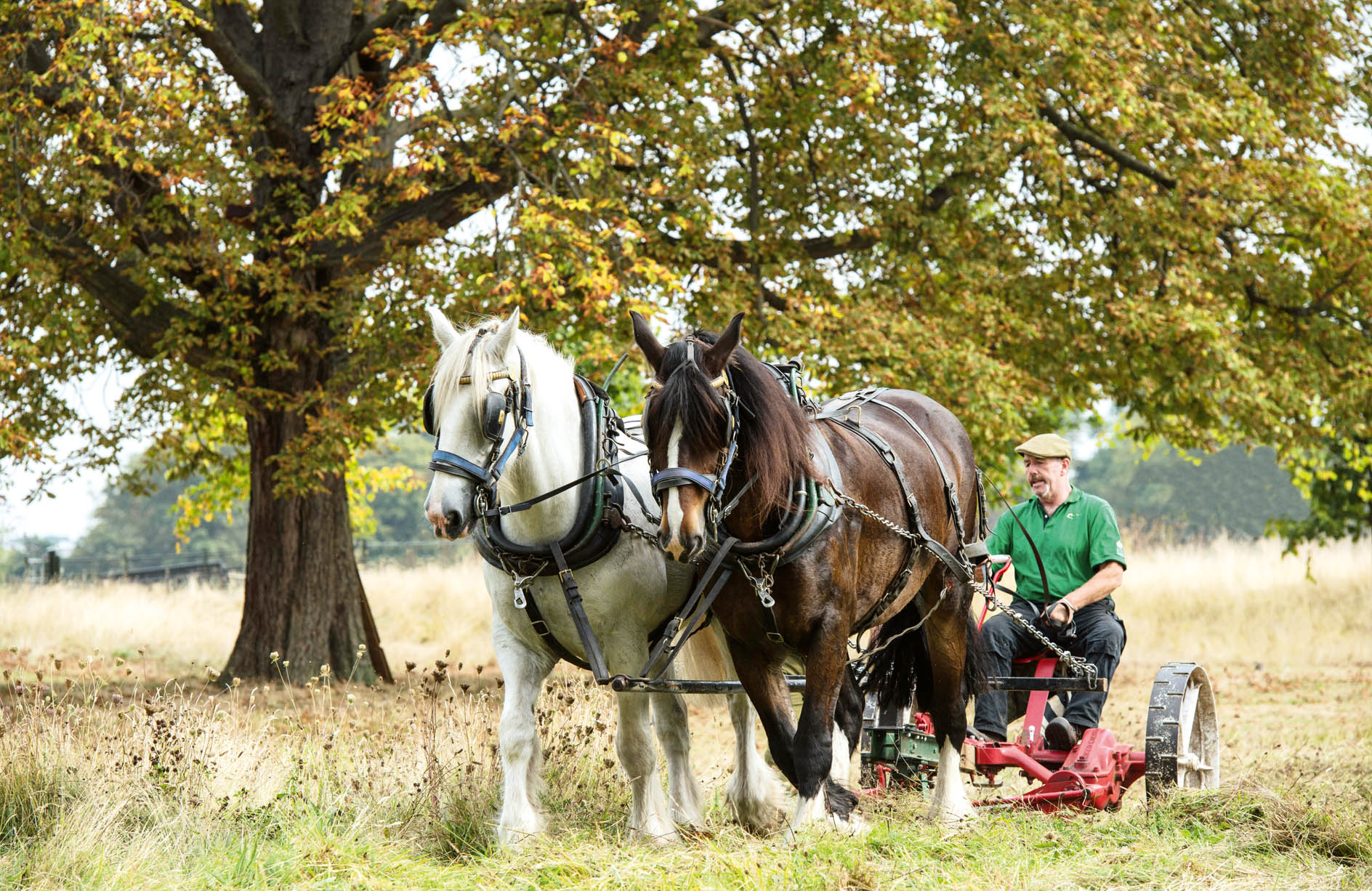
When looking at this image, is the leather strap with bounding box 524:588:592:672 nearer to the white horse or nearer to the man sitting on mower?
the white horse

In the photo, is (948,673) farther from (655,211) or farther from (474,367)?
(655,211)

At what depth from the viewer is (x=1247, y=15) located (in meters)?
11.8

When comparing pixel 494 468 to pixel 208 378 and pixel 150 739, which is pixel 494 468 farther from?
pixel 208 378

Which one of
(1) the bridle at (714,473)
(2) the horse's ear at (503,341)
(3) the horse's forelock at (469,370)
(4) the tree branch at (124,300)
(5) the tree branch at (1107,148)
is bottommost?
(1) the bridle at (714,473)

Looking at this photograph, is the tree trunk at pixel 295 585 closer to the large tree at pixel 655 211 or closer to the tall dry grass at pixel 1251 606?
the large tree at pixel 655 211

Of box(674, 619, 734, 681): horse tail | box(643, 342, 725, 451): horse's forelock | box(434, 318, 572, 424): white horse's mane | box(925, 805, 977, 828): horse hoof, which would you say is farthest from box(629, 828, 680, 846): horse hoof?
box(434, 318, 572, 424): white horse's mane

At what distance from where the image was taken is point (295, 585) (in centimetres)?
1007

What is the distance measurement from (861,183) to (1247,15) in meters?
4.21

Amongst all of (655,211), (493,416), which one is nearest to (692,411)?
(493,416)

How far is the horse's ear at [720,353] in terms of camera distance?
12.8ft

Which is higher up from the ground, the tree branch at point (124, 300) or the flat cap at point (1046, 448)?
the tree branch at point (124, 300)

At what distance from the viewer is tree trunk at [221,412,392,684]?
1002 centimetres

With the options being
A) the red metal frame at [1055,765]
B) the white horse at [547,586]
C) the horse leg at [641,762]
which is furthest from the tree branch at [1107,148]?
the horse leg at [641,762]

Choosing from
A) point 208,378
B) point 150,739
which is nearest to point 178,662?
point 208,378
